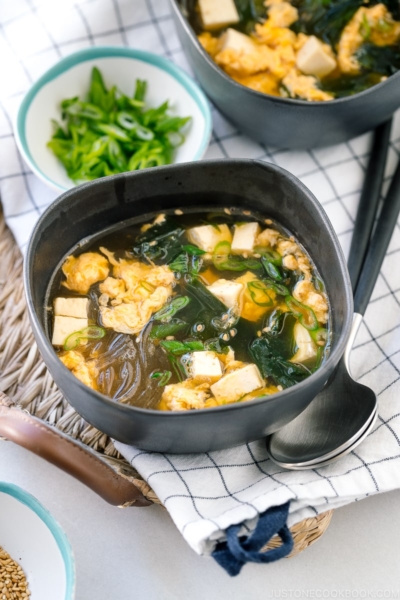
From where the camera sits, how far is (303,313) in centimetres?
207

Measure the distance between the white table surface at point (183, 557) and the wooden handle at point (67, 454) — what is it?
251 millimetres

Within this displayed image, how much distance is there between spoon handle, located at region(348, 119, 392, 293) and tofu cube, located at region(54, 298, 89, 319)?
2.90ft

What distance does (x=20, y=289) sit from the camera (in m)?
2.50

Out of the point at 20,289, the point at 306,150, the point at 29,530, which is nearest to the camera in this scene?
the point at 29,530

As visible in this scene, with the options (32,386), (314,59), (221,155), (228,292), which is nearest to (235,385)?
(228,292)

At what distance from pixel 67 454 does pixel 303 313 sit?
0.77 m

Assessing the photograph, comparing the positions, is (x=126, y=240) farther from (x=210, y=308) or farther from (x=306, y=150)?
(x=306, y=150)

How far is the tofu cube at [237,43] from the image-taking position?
2740 millimetres

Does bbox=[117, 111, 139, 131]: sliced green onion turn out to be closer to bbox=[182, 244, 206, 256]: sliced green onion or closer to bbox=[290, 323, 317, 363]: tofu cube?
bbox=[182, 244, 206, 256]: sliced green onion

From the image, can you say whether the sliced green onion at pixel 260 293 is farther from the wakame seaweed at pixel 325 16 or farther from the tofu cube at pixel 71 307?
the wakame seaweed at pixel 325 16

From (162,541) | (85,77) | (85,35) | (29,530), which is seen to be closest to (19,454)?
(29,530)

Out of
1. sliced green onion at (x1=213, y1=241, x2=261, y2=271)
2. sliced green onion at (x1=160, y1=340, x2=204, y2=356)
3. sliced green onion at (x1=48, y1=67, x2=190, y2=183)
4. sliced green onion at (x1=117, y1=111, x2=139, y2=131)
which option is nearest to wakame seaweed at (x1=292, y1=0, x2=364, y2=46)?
sliced green onion at (x1=48, y1=67, x2=190, y2=183)

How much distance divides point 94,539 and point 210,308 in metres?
0.80

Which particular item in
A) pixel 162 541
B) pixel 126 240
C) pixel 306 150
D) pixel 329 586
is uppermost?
pixel 126 240
